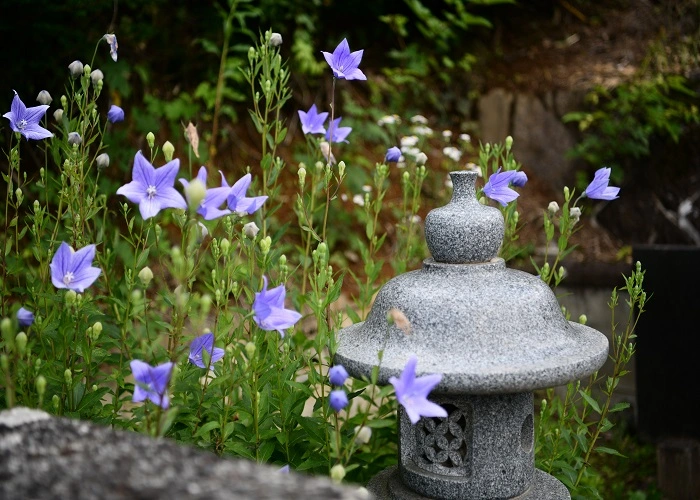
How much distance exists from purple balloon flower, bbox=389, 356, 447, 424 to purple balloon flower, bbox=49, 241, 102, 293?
676mm

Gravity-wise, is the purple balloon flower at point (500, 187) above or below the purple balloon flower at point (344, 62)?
below

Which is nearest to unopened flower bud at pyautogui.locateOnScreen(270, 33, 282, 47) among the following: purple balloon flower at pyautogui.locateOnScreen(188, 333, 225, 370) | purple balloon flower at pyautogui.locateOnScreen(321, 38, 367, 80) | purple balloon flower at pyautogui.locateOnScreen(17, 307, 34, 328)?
purple balloon flower at pyautogui.locateOnScreen(321, 38, 367, 80)

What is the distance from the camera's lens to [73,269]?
171 centimetres

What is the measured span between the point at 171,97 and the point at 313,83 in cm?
115

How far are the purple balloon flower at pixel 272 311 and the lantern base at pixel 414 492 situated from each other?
66 centimetres

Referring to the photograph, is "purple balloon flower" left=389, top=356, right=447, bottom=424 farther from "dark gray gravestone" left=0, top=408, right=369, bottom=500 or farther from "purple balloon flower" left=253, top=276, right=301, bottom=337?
"dark gray gravestone" left=0, top=408, right=369, bottom=500

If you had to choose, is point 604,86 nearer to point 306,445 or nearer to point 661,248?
point 661,248

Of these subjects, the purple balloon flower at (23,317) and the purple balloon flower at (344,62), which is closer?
the purple balloon flower at (23,317)

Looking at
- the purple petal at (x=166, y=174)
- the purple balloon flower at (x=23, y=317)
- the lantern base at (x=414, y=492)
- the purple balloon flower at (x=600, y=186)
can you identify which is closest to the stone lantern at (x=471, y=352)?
the lantern base at (x=414, y=492)

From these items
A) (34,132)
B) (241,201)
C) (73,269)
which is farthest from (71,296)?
(34,132)

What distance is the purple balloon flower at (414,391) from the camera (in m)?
1.55

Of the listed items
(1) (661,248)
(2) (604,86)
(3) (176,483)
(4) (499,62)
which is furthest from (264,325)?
(4) (499,62)

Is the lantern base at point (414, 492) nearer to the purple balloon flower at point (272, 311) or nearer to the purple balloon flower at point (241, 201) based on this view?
the purple balloon flower at point (272, 311)

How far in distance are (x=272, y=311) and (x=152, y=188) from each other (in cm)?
37
